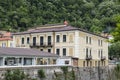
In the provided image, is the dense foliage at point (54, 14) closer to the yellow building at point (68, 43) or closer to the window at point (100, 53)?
the window at point (100, 53)

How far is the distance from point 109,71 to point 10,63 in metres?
10.5

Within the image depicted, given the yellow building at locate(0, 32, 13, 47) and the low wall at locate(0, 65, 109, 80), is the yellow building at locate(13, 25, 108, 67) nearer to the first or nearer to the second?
the yellow building at locate(0, 32, 13, 47)

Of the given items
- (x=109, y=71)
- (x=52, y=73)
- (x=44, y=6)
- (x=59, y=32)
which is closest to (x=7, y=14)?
(x=44, y=6)

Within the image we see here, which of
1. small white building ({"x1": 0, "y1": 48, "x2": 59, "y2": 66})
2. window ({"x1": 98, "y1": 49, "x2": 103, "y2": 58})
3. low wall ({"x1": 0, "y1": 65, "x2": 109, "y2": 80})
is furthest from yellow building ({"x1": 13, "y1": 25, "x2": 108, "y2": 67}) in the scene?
low wall ({"x1": 0, "y1": 65, "x2": 109, "y2": 80})

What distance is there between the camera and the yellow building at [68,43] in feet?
134

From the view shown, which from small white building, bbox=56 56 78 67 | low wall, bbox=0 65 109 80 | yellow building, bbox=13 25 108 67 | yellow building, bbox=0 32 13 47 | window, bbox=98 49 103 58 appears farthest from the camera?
yellow building, bbox=0 32 13 47

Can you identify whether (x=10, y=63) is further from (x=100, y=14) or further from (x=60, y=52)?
(x=100, y=14)

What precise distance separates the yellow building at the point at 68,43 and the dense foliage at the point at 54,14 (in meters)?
31.0

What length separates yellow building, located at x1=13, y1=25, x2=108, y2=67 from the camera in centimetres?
4072

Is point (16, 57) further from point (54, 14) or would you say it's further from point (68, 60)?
point (54, 14)

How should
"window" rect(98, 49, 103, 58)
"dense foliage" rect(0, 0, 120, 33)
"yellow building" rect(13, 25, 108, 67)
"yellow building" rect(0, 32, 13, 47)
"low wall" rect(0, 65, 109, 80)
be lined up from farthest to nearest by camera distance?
"dense foliage" rect(0, 0, 120, 33) < "yellow building" rect(0, 32, 13, 47) < "window" rect(98, 49, 103, 58) < "yellow building" rect(13, 25, 108, 67) < "low wall" rect(0, 65, 109, 80)

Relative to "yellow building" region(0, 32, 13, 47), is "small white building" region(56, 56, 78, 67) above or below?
above

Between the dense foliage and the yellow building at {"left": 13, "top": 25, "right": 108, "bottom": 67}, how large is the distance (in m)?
31.0

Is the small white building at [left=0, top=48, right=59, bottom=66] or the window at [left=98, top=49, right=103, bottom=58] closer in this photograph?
the small white building at [left=0, top=48, right=59, bottom=66]
